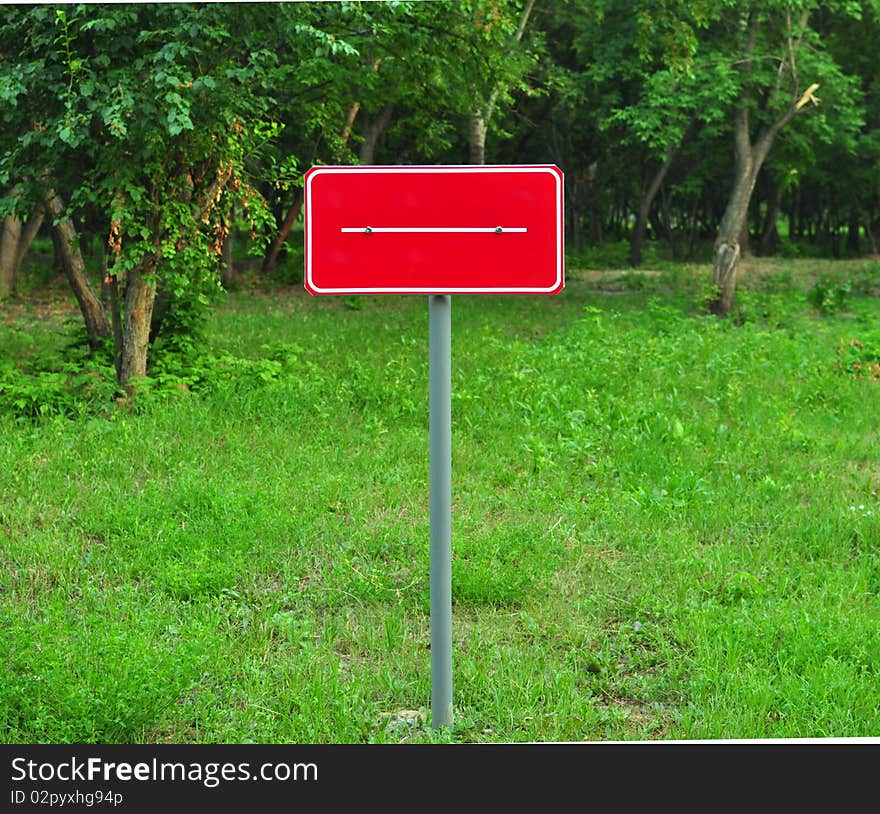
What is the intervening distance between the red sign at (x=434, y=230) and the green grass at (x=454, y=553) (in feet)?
5.82

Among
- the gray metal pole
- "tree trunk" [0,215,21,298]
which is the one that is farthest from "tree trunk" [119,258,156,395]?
"tree trunk" [0,215,21,298]

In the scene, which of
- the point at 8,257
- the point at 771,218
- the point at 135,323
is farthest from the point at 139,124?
the point at 771,218

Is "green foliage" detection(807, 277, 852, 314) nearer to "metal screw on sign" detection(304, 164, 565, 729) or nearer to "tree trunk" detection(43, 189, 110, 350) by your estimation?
"tree trunk" detection(43, 189, 110, 350)

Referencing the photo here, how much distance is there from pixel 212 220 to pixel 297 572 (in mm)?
5104

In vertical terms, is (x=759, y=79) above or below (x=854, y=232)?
above

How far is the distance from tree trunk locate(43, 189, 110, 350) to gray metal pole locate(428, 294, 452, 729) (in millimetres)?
7439

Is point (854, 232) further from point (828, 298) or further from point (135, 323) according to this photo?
point (135, 323)

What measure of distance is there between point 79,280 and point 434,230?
27.2ft

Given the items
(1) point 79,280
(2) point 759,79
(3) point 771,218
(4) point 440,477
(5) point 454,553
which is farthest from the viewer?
(3) point 771,218

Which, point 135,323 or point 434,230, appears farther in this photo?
point 135,323

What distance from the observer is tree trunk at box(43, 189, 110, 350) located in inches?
419

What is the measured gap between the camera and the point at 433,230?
3463mm

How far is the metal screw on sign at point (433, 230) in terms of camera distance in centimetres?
346

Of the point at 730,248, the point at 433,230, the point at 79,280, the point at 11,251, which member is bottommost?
the point at 79,280
